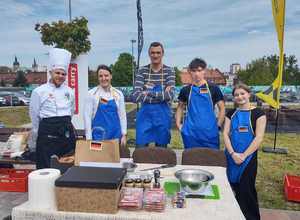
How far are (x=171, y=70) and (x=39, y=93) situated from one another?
129 cm

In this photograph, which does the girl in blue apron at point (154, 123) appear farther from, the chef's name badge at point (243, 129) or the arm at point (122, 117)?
the chef's name badge at point (243, 129)

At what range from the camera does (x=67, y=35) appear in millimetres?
6469

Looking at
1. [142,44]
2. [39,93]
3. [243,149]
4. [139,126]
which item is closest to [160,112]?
[139,126]

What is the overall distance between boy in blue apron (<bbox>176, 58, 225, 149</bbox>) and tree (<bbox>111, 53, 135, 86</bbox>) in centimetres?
3644

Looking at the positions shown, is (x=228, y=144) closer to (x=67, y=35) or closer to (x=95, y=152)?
(x=95, y=152)

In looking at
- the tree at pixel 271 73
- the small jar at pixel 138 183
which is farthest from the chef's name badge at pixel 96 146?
the tree at pixel 271 73

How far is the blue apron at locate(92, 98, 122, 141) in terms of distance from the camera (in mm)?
3135

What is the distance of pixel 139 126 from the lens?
3.31 metres

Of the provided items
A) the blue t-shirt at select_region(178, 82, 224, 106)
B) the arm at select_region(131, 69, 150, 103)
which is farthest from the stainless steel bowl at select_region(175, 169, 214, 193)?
the arm at select_region(131, 69, 150, 103)

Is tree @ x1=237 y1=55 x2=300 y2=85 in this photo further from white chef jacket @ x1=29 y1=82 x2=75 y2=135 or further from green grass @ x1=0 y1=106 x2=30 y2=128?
white chef jacket @ x1=29 y1=82 x2=75 y2=135

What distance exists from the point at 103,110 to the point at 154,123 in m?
0.54

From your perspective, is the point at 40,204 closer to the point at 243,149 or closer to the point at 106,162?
the point at 106,162

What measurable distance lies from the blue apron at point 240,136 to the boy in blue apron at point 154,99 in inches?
27.9

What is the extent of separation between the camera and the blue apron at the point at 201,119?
3012 millimetres
